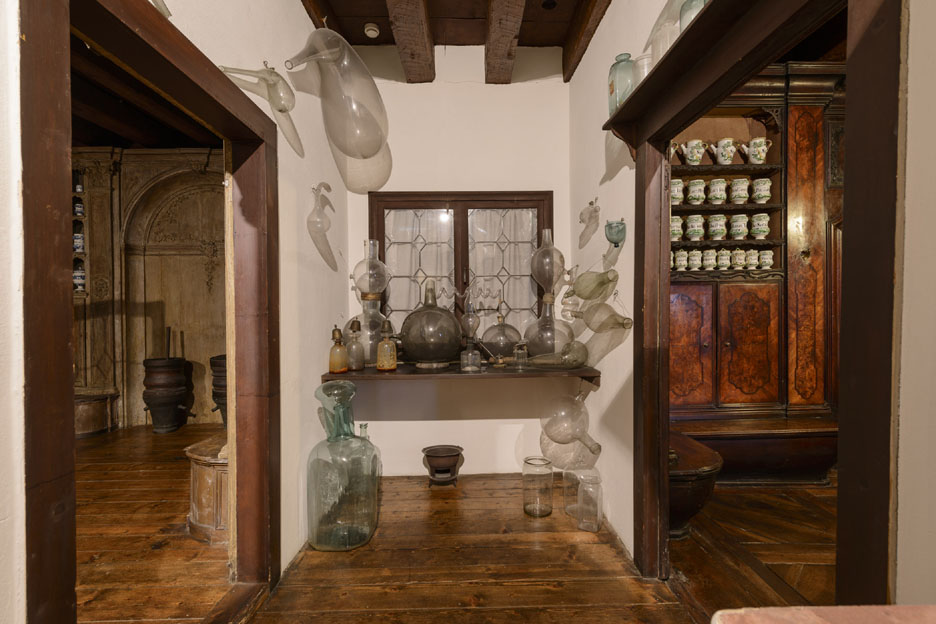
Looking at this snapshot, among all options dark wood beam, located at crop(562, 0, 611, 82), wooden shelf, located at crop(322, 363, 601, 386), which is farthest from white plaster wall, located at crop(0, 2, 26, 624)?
dark wood beam, located at crop(562, 0, 611, 82)

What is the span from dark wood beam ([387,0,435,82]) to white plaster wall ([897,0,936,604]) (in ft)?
7.19

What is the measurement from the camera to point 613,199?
2.32 m

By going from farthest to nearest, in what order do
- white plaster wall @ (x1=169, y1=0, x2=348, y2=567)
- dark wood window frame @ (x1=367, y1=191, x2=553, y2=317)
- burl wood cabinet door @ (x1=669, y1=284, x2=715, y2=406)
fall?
1. burl wood cabinet door @ (x1=669, y1=284, x2=715, y2=406)
2. dark wood window frame @ (x1=367, y1=191, x2=553, y2=317)
3. white plaster wall @ (x1=169, y1=0, x2=348, y2=567)

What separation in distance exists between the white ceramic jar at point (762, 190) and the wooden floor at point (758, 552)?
1.90m

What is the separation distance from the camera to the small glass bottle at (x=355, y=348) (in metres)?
2.64

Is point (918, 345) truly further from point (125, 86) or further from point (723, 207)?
point (125, 86)

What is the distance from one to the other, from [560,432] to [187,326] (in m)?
3.90

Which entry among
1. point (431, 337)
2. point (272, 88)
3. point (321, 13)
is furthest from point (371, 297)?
point (321, 13)

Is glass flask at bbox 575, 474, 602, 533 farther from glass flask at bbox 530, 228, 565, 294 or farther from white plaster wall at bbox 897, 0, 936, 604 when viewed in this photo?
white plaster wall at bbox 897, 0, 936, 604

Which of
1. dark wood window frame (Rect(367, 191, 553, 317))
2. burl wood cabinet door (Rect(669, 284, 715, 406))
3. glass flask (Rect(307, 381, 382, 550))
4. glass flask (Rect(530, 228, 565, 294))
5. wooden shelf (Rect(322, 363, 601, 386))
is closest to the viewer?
glass flask (Rect(307, 381, 382, 550))

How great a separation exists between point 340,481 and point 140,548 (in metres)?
0.94

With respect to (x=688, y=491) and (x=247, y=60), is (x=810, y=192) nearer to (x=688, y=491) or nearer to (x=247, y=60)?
(x=688, y=491)

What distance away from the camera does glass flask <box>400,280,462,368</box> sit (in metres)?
2.63

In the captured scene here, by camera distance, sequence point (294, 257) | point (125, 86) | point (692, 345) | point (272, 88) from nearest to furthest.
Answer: point (272, 88) < point (294, 257) < point (125, 86) < point (692, 345)
